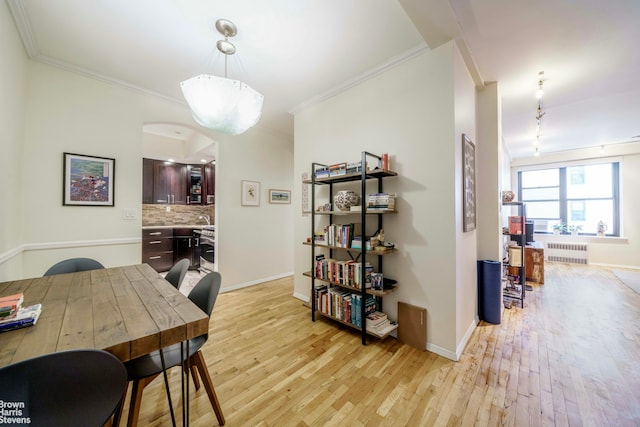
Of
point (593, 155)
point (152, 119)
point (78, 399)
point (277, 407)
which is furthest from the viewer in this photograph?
point (593, 155)

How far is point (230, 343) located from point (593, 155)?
8.15 meters

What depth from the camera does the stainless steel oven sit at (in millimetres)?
4266

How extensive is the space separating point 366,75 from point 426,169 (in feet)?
4.11

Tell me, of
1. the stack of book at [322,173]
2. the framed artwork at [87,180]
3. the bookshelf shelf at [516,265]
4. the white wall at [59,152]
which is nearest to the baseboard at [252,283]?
the white wall at [59,152]

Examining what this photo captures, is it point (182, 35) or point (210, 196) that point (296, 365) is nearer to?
point (182, 35)

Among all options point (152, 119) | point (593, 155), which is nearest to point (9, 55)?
point (152, 119)

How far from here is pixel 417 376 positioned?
179 centimetres

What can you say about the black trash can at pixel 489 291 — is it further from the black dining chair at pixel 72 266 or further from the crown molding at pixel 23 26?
the crown molding at pixel 23 26

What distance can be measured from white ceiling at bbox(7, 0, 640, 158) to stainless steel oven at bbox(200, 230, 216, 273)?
2371 mm

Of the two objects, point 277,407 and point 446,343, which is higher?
point 446,343

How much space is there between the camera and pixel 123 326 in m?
0.97

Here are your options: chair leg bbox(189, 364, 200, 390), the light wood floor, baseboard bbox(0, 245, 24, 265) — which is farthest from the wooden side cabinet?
baseboard bbox(0, 245, 24, 265)

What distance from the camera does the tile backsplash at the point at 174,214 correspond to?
520 cm

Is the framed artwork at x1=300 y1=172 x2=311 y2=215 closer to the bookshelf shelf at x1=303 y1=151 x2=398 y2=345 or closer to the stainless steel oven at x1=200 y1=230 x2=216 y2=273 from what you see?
the bookshelf shelf at x1=303 y1=151 x2=398 y2=345
